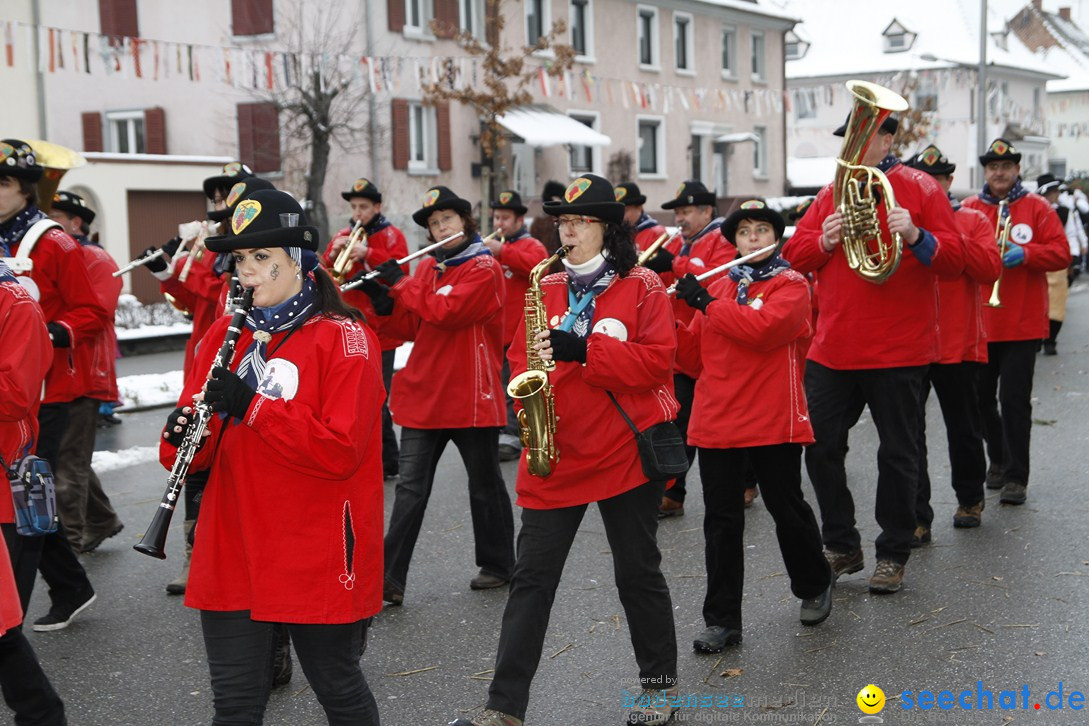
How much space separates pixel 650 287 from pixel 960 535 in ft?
10.7

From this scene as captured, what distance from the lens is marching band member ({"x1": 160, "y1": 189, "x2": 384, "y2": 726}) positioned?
11.6 ft

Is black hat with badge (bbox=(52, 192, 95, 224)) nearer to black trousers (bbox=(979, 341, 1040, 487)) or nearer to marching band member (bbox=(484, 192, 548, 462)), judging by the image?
marching band member (bbox=(484, 192, 548, 462))

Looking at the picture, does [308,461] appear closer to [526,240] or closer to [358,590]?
[358,590]

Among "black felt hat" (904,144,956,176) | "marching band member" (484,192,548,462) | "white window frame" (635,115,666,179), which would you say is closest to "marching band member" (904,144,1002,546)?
"black felt hat" (904,144,956,176)

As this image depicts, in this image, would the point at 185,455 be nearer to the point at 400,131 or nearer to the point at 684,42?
the point at 400,131

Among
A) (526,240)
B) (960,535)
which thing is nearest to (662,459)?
(960,535)

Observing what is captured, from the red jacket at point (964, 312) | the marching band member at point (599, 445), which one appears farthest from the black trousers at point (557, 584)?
the red jacket at point (964, 312)

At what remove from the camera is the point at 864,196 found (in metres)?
5.73

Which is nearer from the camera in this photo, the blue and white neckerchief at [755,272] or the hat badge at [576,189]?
the hat badge at [576,189]

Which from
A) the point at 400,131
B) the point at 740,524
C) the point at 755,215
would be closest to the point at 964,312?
the point at 755,215

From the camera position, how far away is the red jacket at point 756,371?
5.29 metres

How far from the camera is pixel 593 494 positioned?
14.6 ft

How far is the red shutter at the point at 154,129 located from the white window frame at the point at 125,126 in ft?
0.78

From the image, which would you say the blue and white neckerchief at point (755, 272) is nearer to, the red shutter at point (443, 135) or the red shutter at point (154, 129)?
the red shutter at point (443, 135)
